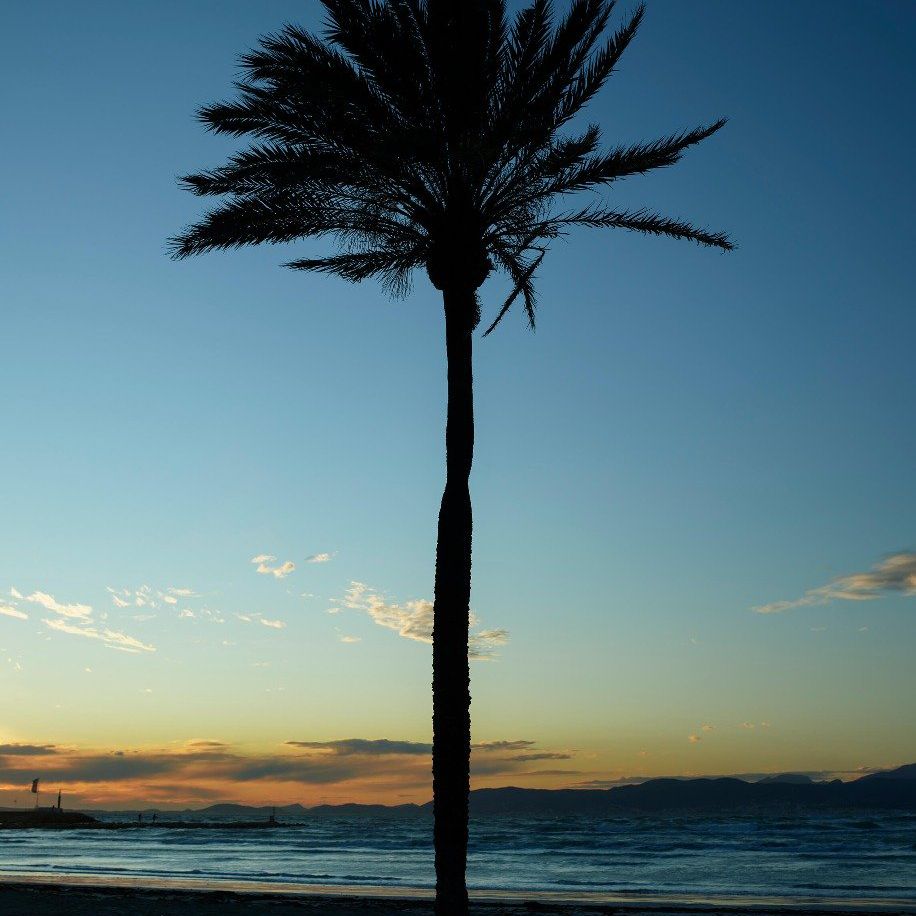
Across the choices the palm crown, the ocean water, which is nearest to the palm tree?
the palm crown

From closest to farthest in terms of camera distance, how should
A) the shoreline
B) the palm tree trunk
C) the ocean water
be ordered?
the palm tree trunk → the shoreline → the ocean water

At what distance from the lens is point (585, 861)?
166 ft

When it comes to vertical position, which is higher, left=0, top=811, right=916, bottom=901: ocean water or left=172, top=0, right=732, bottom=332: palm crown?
left=172, top=0, right=732, bottom=332: palm crown

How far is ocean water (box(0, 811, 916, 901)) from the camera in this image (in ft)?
115

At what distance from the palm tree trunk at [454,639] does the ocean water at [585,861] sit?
860 inches

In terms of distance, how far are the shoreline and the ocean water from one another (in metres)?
2.53

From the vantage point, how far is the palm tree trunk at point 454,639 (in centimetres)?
1200

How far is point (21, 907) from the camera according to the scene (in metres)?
18.3

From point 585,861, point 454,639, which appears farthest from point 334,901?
point 585,861

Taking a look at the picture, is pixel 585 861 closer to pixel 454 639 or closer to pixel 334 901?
pixel 334 901

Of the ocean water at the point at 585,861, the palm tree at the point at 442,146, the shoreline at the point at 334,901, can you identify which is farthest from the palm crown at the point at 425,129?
the ocean water at the point at 585,861

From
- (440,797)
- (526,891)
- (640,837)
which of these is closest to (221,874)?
(526,891)

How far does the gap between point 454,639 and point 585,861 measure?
4316 cm

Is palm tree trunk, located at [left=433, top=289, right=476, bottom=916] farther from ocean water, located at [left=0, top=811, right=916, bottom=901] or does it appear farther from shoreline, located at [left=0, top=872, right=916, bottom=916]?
ocean water, located at [left=0, top=811, right=916, bottom=901]
